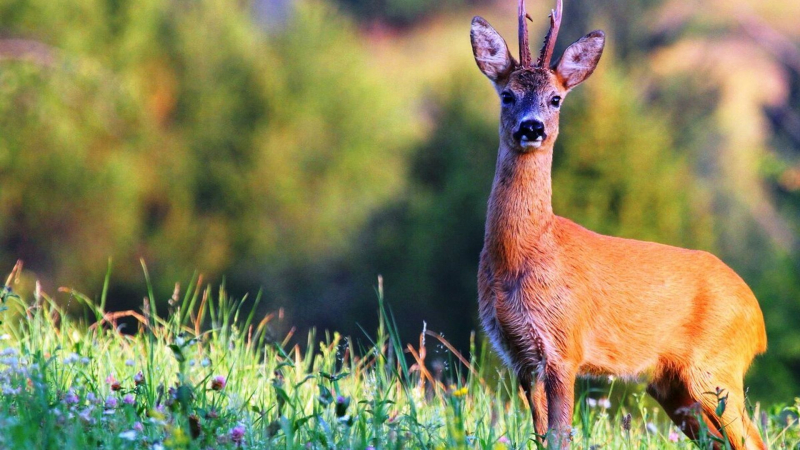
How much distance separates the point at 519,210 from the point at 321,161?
96.6 ft

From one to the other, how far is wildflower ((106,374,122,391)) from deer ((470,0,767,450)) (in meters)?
1.72

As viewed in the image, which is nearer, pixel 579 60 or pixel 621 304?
pixel 621 304

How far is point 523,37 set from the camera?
5.74 m

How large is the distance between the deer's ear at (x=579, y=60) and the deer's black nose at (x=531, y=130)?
18.7 inches

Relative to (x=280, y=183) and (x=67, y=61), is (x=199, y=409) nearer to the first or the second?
(x=67, y=61)

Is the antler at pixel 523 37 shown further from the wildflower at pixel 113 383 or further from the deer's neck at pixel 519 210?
the wildflower at pixel 113 383

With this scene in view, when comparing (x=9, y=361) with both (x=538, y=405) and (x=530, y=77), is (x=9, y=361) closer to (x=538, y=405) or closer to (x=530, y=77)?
(x=538, y=405)

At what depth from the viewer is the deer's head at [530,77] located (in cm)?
563

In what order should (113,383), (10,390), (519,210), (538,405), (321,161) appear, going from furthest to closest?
(321,161) → (519,210) → (538,405) → (113,383) → (10,390)

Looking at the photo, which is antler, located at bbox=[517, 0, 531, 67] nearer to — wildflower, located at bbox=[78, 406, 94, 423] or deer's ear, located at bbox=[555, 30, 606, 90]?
deer's ear, located at bbox=[555, 30, 606, 90]

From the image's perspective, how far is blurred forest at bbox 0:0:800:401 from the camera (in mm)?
20438

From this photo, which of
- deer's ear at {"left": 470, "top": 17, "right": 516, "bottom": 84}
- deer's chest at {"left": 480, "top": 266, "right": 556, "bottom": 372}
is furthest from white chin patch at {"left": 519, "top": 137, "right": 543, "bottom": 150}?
deer's chest at {"left": 480, "top": 266, "right": 556, "bottom": 372}

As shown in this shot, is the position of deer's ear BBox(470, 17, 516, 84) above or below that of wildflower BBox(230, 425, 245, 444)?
above

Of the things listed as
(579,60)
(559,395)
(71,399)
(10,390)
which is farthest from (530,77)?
(10,390)
